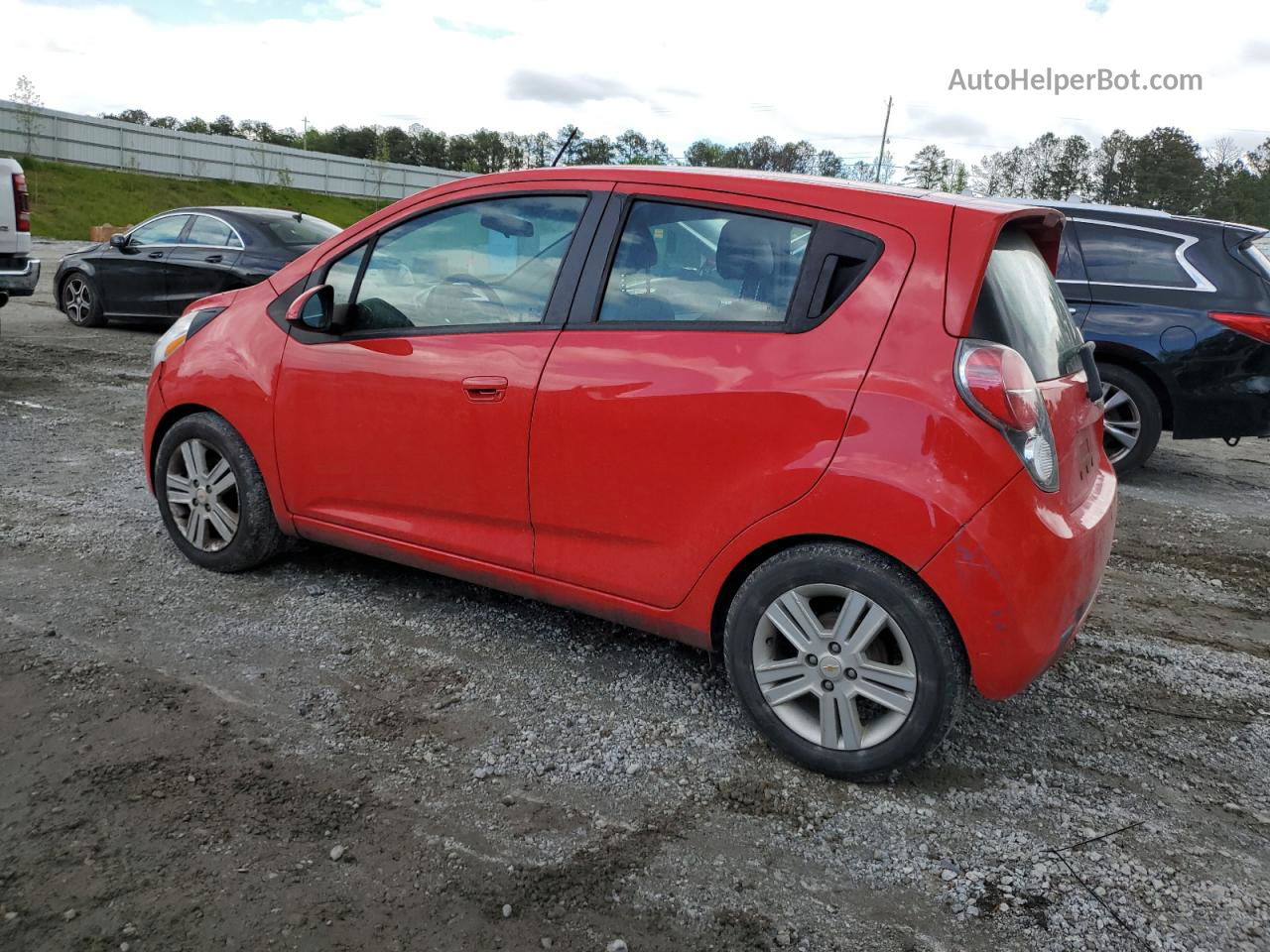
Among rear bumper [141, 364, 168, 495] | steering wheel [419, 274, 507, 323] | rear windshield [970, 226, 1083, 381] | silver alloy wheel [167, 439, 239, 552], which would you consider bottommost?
silver alloy wheel [167, 439, 239, 552]

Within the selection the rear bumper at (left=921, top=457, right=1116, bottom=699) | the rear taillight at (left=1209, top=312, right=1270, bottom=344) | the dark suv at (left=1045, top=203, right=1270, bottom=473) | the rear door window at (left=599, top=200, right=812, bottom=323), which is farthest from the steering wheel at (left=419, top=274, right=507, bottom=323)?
the rear taillight at (left=1209, top=312, right=1270, bottom=344)

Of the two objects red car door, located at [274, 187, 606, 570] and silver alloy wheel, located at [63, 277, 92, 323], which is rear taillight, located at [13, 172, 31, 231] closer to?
silver alloy wheel, located at [63, 277, 92, 323]

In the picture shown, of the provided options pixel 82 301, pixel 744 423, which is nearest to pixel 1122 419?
pixel 744 423

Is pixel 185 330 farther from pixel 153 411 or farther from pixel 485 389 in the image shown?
pixel 485 389

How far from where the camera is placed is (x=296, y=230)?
11.5m

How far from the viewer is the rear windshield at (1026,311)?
9.40ft

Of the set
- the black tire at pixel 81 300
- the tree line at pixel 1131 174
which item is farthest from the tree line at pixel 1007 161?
the black tire at pixel 81 300

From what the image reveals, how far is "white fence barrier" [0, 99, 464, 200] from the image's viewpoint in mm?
44844

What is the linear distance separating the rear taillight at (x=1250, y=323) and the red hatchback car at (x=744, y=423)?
12.2ft

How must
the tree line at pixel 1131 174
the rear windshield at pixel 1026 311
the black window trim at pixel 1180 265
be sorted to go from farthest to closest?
the tree line at pixel 1131 174 < the black window trim at pixel 1180 265 < the rear windshield at pixel 1026 311

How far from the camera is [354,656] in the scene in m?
3.74

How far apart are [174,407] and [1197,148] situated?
55.9m

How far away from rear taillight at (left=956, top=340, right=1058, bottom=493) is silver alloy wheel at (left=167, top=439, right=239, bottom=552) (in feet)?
9.93

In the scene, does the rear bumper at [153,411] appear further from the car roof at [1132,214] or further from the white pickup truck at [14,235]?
the white pickup truck at [14,235]
